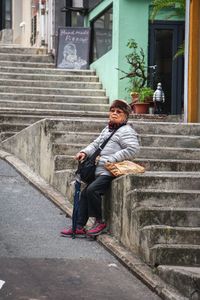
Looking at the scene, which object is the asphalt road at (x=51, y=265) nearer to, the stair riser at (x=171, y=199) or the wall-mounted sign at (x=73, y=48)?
the stair riser at (x=171, y=199)

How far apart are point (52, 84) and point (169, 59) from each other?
314 centimetres

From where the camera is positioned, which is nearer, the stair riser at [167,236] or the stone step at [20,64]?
the stair riser at [167,236]

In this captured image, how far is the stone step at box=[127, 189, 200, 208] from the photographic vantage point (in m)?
8.53

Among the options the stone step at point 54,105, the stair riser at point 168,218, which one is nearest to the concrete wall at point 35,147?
the stone step at point 54,105

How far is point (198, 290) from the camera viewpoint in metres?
6.81

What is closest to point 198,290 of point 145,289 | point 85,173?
point 145,289

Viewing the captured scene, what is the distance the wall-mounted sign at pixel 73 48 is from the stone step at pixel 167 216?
1508cm

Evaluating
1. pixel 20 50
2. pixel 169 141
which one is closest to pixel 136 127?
pixel 169 141

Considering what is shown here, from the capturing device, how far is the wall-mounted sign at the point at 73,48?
23094mm

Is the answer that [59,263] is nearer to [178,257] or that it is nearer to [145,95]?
[178,257]

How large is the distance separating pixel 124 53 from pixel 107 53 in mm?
1379

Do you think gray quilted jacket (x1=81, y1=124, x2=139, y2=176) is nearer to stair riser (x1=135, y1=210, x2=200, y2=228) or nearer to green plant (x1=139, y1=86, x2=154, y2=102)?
stair riser (x1=135, y1=210, x2=200, y2=228)

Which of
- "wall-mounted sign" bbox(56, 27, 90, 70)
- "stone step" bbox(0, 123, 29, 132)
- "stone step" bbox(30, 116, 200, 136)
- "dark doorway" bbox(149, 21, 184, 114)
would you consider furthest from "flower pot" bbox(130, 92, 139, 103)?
"stone step" bbox(30, 116, 200, 136)

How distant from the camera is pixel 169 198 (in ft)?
28.3
